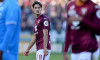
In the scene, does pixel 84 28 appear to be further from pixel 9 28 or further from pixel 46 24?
pixel 46 24

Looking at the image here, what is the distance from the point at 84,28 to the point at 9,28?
1.18 metres

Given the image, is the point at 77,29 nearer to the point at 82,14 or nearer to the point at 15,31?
the point at 82,14

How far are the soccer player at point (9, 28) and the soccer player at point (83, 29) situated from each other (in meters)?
0.83

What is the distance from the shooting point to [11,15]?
6.54 meters

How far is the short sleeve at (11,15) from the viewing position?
6.51m

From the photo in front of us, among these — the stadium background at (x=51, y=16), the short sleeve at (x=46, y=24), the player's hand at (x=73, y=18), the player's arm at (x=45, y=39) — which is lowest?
the stadium background at (x=51, y=16)

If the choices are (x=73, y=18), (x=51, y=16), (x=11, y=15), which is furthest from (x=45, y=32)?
(x=51, y=16)

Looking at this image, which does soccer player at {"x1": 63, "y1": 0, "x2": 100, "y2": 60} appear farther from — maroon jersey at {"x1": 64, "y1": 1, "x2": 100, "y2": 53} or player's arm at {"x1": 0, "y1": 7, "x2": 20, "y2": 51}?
player's arm at {"x1": 0, "y1": 7, "x2": 20, "y2": 51}

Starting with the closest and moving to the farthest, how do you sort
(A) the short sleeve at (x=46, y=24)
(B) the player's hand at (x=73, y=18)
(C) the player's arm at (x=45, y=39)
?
1. (B) the player's hand at (x=73, y=18)
2. (C) the player's arm at (x=45, y=39)
3. (A) the short sleeve at (x=46, y=24)

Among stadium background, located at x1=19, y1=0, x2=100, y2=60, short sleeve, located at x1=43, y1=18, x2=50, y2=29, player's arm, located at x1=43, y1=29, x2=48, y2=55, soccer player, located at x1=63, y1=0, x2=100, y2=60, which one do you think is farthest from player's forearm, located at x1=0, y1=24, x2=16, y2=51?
stadium background, located at x1=19, y1=0, x2=100, y2=60

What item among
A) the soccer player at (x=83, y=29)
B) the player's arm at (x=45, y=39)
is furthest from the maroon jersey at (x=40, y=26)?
the soccer player at (x=83, y=29)

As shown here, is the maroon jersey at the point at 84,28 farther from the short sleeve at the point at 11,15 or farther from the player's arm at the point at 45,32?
the player's arm at the point at 45,32

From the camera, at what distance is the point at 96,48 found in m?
Answer: 6.68

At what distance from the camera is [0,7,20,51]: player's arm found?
21.2 ft
